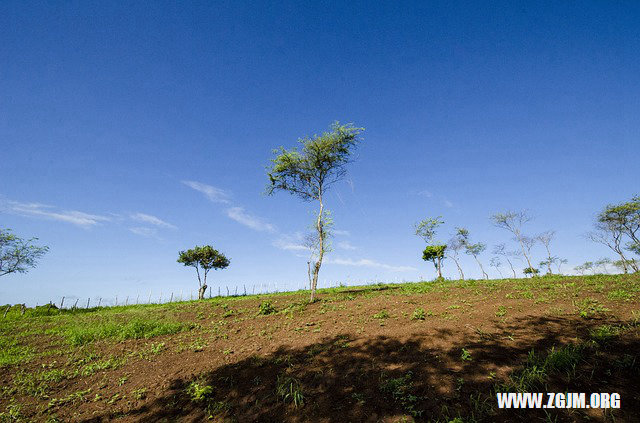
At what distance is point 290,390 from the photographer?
19.3ft

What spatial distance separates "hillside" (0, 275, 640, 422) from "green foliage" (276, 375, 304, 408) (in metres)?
0.03

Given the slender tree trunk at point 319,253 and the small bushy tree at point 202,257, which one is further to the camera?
the small bushy tree at point 202,257

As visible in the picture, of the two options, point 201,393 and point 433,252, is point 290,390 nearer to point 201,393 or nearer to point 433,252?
point 201,393

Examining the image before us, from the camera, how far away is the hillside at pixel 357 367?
4.67 meters

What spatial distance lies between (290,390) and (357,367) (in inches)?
65.0

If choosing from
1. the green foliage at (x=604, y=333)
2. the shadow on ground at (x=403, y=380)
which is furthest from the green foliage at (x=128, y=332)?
the green foliage at (x=604, y=333)

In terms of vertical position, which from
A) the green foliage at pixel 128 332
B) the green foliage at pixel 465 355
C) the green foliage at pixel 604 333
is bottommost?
the green foliage at pixel 128 332

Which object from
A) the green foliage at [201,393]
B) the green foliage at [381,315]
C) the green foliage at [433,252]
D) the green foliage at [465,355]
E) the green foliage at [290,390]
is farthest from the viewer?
the green foliage at [433,252]

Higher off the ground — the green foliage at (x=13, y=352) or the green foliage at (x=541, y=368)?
the green foliage at (x=541, y=368)

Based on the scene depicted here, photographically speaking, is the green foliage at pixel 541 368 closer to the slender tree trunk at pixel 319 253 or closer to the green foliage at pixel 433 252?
the slender tree trunk at pixel 319 253

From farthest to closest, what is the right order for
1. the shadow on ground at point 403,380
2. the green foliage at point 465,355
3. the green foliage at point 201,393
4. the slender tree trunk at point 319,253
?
the slender tree trunk at point 319,253 < the green foliage at point 201,393 < the green foliage at point 465,355 < the shadow on ground at point 403,380

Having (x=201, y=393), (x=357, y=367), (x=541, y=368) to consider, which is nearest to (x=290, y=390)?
(x=357, y=367)

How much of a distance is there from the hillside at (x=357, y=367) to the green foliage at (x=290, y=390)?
3cm

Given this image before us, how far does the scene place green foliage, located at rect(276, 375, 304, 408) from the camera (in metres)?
5.46
